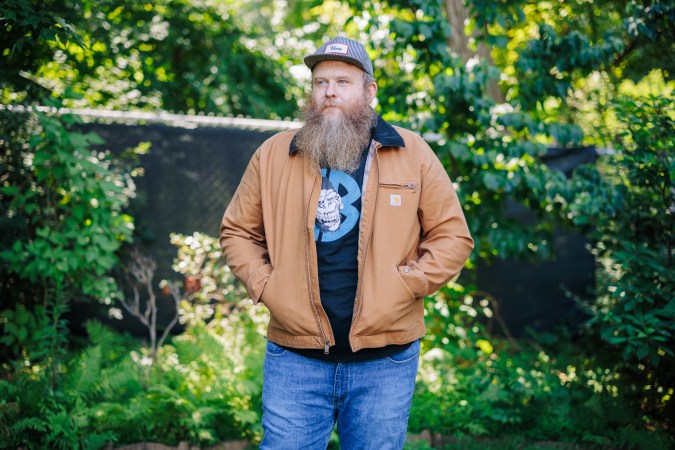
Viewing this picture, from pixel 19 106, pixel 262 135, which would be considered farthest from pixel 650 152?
pixel 19 106

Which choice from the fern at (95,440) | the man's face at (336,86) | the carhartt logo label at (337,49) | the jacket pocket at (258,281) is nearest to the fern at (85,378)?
the fern at (95,440)

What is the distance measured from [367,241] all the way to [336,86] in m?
0.77

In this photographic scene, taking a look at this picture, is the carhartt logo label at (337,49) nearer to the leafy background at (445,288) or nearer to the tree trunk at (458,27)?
the leafy background at (445,288)

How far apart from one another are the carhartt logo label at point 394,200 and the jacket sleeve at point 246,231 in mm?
632

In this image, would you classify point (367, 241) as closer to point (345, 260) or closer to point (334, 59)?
point (345, 260)

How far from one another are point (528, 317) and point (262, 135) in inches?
123

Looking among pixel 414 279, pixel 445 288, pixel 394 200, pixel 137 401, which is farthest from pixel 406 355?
pixel 445 288

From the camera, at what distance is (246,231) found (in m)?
2.99

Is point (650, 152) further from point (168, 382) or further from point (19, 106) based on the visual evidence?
point (19, 106)

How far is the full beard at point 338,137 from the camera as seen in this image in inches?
111

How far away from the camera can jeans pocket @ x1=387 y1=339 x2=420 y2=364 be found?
109 inches

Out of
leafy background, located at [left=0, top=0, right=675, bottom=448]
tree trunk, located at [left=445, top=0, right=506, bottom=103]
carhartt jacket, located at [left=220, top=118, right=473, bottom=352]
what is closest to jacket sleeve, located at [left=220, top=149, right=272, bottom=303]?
carhartt jacket, located at [left=220, top=118, right=473, bottom=352]

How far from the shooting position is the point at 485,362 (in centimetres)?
504

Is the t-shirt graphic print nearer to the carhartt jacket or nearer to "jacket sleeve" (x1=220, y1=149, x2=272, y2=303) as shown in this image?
the carhartt jacket
